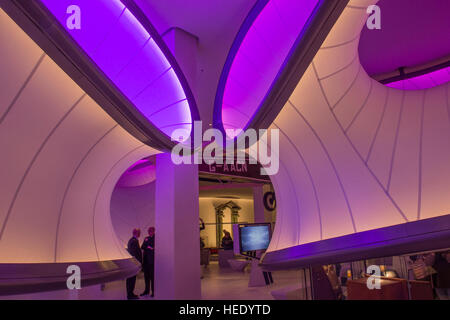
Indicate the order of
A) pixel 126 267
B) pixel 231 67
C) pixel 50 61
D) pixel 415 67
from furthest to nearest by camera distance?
pixel 415 67
pixel 126 267
pixel 231 67
pixel 50 61

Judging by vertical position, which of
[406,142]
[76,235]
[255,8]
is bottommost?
[76,235]

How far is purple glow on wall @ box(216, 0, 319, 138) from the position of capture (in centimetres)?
235

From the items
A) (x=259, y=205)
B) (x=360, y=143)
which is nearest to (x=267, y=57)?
(x=360, y=143)

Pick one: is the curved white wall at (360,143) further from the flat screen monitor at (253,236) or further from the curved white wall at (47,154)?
the flat screen monitor at (253,236)

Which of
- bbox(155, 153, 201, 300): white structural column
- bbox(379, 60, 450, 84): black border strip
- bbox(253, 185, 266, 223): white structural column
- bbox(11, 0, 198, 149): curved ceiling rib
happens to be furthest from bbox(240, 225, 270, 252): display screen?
bbox(11, 0, 198, 149): curved ceiling rib

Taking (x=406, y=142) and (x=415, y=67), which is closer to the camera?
(x=406, y=142)

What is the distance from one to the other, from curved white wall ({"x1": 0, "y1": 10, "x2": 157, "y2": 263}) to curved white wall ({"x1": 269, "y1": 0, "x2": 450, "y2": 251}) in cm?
145

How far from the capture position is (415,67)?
7348 mm

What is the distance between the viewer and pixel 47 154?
225 cm

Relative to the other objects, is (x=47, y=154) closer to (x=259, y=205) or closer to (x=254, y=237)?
(x=254, y=237)

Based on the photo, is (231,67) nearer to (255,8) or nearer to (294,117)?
(255,8)

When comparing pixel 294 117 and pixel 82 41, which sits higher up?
pixel 82 41

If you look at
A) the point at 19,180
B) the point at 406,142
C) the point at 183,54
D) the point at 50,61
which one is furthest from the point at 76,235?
the point at 183,54

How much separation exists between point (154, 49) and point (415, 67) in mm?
6872
